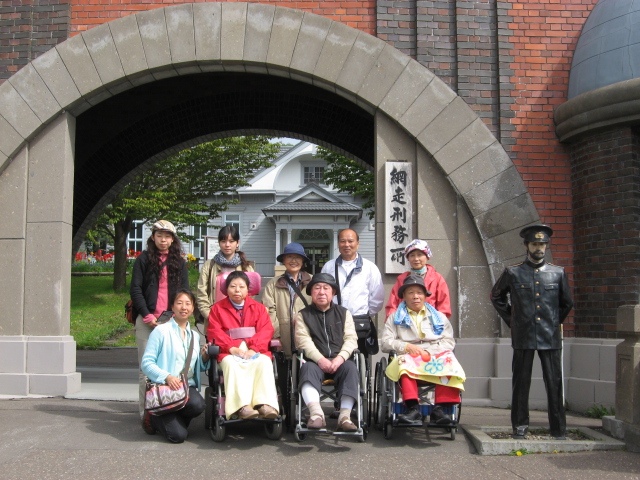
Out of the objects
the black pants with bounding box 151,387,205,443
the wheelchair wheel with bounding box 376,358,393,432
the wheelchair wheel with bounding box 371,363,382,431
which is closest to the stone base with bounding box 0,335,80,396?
the black pants with bounding box 151,387,205,443

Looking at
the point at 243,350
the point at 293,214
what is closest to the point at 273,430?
the point at 243,350

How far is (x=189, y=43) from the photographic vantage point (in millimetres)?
7785

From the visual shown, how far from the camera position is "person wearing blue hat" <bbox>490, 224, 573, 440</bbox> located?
566 centimetres

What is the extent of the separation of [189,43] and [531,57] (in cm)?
398

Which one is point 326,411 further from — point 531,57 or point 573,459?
point 531,57

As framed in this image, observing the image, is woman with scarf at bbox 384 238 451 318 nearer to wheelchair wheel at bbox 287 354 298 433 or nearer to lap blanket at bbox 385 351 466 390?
lap blanket at bbox 385 351 466 390

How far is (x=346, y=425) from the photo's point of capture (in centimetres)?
529

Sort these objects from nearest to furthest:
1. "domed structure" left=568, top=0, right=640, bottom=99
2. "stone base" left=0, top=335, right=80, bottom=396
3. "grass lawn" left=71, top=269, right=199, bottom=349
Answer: "domed structure" left=568, top=0, right=640, bottom=99, "stone base" left=0, top=335, right=80, bottom=396, "grass lawn" left=71, top=269, right=199, bottom=349

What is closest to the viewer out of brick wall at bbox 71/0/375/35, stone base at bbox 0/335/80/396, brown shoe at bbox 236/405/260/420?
brown shoe at bbox 236/405/260/420

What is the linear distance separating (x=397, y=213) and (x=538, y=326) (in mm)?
2408

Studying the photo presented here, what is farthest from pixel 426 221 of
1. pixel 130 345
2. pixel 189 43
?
pixel 130 345

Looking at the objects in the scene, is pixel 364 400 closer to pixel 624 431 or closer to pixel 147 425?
pixel 147 425

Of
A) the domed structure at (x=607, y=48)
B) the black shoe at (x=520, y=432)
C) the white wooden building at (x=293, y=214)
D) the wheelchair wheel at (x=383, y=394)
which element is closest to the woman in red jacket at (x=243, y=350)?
the wheelchair wheel at (x=383, y=394)

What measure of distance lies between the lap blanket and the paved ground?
55cm
